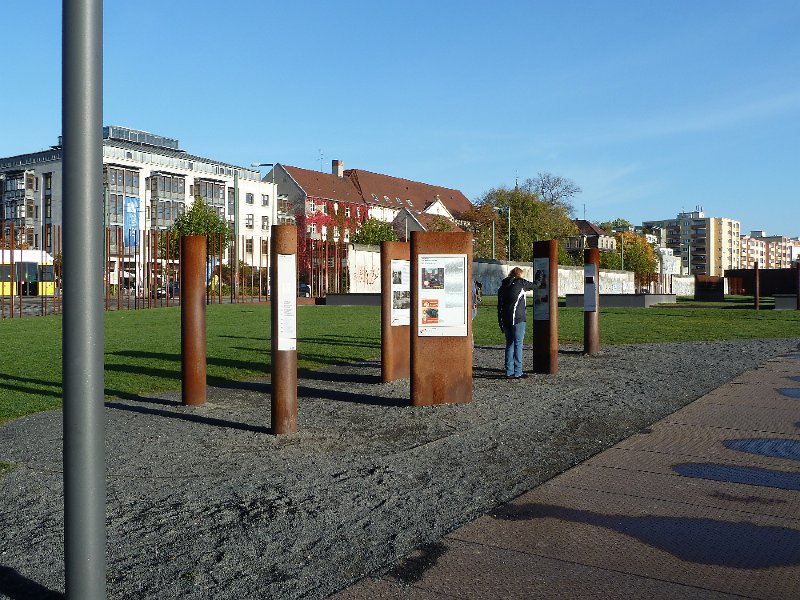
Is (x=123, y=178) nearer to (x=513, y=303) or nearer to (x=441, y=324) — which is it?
(x=513, y=303)

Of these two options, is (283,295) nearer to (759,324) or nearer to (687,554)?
(687,554)

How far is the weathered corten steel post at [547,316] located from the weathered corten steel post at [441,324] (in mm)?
3513

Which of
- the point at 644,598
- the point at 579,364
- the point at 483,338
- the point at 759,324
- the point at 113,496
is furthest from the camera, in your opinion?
the point at 759,324

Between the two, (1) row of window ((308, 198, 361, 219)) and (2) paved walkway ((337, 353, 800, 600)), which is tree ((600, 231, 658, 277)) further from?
(2) paved walkway ((337, 353, 800, 600))

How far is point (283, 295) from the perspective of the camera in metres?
8.70

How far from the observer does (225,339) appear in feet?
68.1

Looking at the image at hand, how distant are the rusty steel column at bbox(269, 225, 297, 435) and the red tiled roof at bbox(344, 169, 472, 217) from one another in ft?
316

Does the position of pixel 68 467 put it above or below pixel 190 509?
above

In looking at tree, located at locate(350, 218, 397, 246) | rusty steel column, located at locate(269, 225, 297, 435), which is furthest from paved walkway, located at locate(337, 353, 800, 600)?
tree, located at locate(350, 218, 397, 246)

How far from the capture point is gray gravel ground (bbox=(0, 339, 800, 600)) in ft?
15.0

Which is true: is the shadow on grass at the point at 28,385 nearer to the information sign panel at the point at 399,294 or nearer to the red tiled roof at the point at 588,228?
the information sign panel at the point at 399,294

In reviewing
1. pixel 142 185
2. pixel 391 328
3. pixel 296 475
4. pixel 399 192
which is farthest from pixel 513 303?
pixel 399 192

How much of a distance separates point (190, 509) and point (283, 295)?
3.32 m

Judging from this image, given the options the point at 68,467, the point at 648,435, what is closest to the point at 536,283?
the point at 648,435
